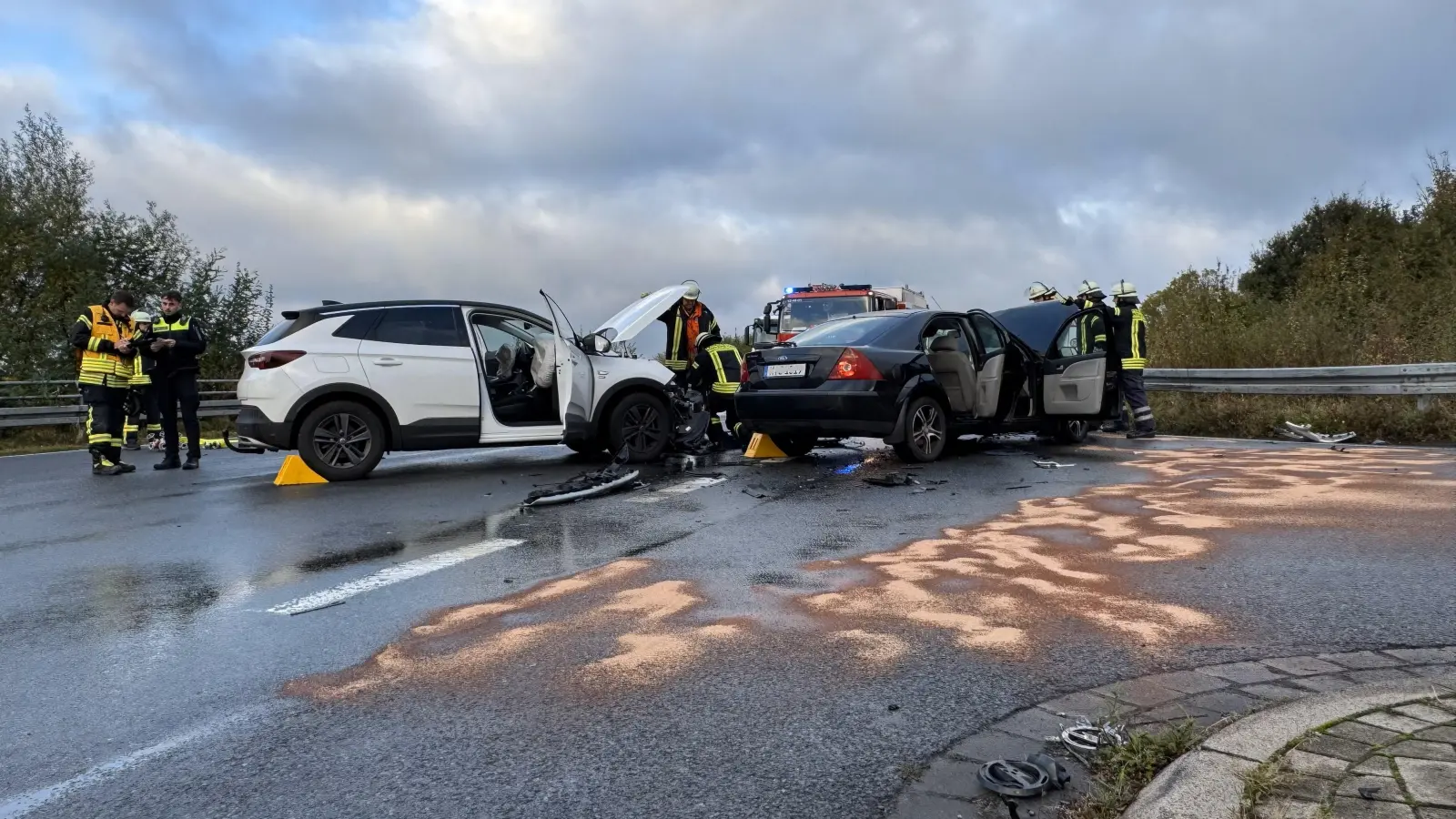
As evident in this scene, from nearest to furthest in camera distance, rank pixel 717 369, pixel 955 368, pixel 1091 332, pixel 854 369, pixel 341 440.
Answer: pixel 854 369, pixel 341 440, pixel 955 368, pixel 717 369, pixel 1091 332

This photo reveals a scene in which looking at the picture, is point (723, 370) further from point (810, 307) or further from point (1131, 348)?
point (810, 307)

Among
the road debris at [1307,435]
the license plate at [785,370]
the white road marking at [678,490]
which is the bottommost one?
the white road marking at [678,490]

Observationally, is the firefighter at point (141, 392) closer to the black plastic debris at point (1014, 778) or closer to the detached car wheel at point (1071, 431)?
the detached car wheel at point (1071, 431)

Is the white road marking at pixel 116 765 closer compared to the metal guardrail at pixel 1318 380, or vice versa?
the white road marking at pixel 116 765

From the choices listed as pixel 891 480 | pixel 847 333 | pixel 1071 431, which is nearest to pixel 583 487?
pixel 891 480

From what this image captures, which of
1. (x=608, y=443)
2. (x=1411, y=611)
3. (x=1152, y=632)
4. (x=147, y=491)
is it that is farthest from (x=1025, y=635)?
(x=147, y=491)

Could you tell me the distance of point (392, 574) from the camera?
17.3 ft

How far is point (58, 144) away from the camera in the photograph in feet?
88.4

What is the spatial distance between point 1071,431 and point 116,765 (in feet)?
36.7

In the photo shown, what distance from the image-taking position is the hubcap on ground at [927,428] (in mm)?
9617

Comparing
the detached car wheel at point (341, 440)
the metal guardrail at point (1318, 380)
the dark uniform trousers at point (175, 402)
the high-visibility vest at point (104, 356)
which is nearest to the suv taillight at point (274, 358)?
the detached car wheel at point (341, 440)

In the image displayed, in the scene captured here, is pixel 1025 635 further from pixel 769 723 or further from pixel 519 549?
pixel 519 549

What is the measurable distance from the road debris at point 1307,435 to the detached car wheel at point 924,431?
17.3 ft

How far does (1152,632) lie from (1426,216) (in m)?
23.2
